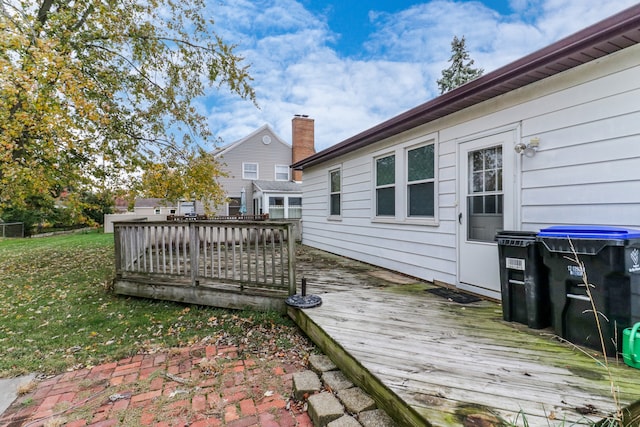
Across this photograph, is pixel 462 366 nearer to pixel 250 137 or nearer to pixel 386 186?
pixel 386 186

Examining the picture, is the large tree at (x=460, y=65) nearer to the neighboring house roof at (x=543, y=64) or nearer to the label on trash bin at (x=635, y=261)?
the neighboring house roof at (x=543, y=64)

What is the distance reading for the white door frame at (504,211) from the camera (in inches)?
141

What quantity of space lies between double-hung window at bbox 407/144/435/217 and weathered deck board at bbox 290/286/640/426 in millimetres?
1941

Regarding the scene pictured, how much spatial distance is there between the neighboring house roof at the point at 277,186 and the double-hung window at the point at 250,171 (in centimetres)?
87

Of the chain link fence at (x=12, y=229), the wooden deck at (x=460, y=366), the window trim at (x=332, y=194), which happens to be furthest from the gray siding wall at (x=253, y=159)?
the wooden deck at (x=460, y=366)

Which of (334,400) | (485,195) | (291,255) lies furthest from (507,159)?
(334,400)

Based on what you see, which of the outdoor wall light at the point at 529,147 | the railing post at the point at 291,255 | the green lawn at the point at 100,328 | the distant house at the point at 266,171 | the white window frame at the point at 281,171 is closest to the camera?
the green lawn at the point at 100,328

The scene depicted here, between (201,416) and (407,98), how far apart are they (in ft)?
72.5

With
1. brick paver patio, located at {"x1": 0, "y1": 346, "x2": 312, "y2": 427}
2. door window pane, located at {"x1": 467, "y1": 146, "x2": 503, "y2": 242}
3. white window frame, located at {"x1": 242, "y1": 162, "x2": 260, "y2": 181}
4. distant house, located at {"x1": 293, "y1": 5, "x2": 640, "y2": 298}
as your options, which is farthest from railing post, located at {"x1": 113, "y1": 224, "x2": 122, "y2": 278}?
white window frame, located at {"x1": 242, "y1": 162, "x2": 260, "y2": 181}

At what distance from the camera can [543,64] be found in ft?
9.71

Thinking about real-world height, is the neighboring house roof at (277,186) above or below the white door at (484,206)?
above

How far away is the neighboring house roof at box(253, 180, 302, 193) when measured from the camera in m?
17.7

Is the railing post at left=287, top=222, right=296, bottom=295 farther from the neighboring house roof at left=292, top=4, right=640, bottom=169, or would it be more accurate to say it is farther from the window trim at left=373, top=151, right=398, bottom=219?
the neighboring house roof at left=292, top=4, right=640, bottom=169

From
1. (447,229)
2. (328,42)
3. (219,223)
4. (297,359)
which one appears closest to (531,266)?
(447,229)
